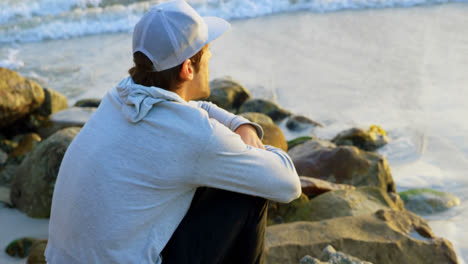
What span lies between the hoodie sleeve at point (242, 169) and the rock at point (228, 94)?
3.34m

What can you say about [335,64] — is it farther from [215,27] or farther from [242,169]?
[242,169]

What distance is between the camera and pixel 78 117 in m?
4.38

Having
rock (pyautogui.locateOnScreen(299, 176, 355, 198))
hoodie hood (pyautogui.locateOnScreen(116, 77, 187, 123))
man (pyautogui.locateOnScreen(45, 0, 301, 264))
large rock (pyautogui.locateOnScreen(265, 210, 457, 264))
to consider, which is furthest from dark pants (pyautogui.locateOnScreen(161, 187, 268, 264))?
rock (pyautogui.locateOnScreen(299, 176, 355, 198))

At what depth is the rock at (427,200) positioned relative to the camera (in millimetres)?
3473

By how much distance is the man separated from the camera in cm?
162

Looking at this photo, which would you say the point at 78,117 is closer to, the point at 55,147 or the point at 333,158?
the point at 55,147

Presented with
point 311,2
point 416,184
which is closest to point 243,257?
point 416,184

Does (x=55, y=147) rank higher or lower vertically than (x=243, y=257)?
lower

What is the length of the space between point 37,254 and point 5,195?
1205mm

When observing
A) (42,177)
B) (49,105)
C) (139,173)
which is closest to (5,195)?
(42,177)

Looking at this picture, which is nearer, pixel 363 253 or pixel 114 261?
pixel 114 261

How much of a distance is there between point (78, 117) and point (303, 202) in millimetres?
2230

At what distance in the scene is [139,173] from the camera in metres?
1.63

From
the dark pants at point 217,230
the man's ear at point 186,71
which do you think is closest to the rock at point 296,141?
the dark pants at point 217,230
